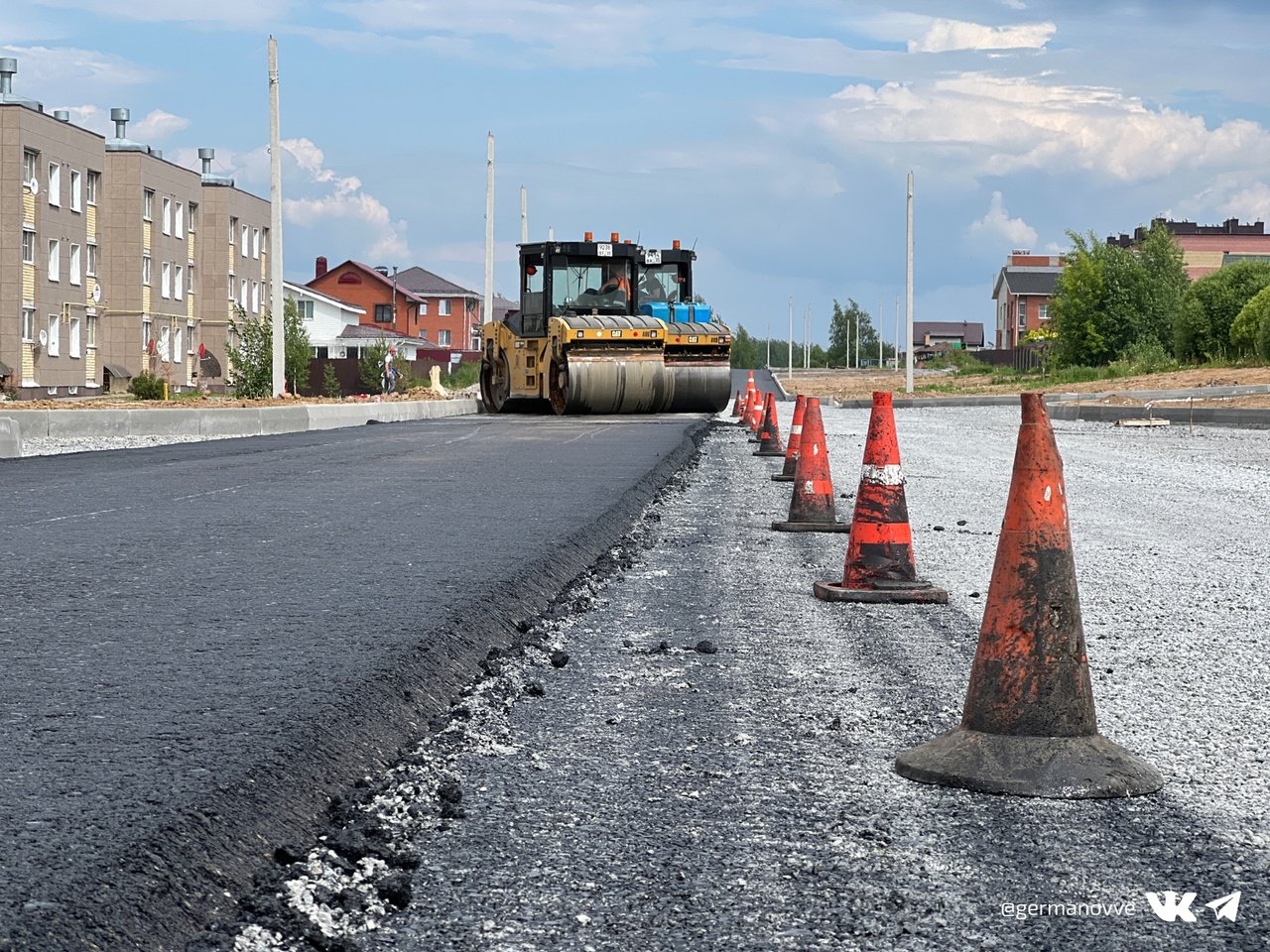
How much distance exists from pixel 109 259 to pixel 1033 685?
195 feet

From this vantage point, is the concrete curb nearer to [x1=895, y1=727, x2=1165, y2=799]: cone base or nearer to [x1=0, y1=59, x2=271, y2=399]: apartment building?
[x1=895, y1=727, x2=1165, y2=799]: cone base

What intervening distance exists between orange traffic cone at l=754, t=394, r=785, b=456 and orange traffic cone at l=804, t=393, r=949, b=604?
442 inches

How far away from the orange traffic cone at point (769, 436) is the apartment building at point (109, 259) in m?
31.3

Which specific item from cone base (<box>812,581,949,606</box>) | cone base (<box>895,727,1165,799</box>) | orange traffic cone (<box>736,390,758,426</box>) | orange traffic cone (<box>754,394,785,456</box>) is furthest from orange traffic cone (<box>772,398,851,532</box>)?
orange traffic cone (<box>736,390,758,426</box>)

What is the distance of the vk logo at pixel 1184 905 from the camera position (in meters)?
3.00

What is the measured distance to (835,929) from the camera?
2.91m

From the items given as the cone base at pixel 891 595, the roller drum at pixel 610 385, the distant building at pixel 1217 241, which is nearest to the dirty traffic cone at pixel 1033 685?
the cone base at pixel 891 595

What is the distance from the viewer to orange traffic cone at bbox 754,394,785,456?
1884 centimetres

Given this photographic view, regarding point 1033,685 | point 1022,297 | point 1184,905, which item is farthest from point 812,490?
point 1022,297

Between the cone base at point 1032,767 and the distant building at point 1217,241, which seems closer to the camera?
the cone base at point 1032,767

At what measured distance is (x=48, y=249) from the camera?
5103 centimetres

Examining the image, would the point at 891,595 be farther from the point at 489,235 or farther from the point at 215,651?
the point at 489,235

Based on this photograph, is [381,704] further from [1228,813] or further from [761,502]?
[761,502]

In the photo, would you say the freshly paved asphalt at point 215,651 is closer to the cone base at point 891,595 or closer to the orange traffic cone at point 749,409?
the cone base at point 891,595
